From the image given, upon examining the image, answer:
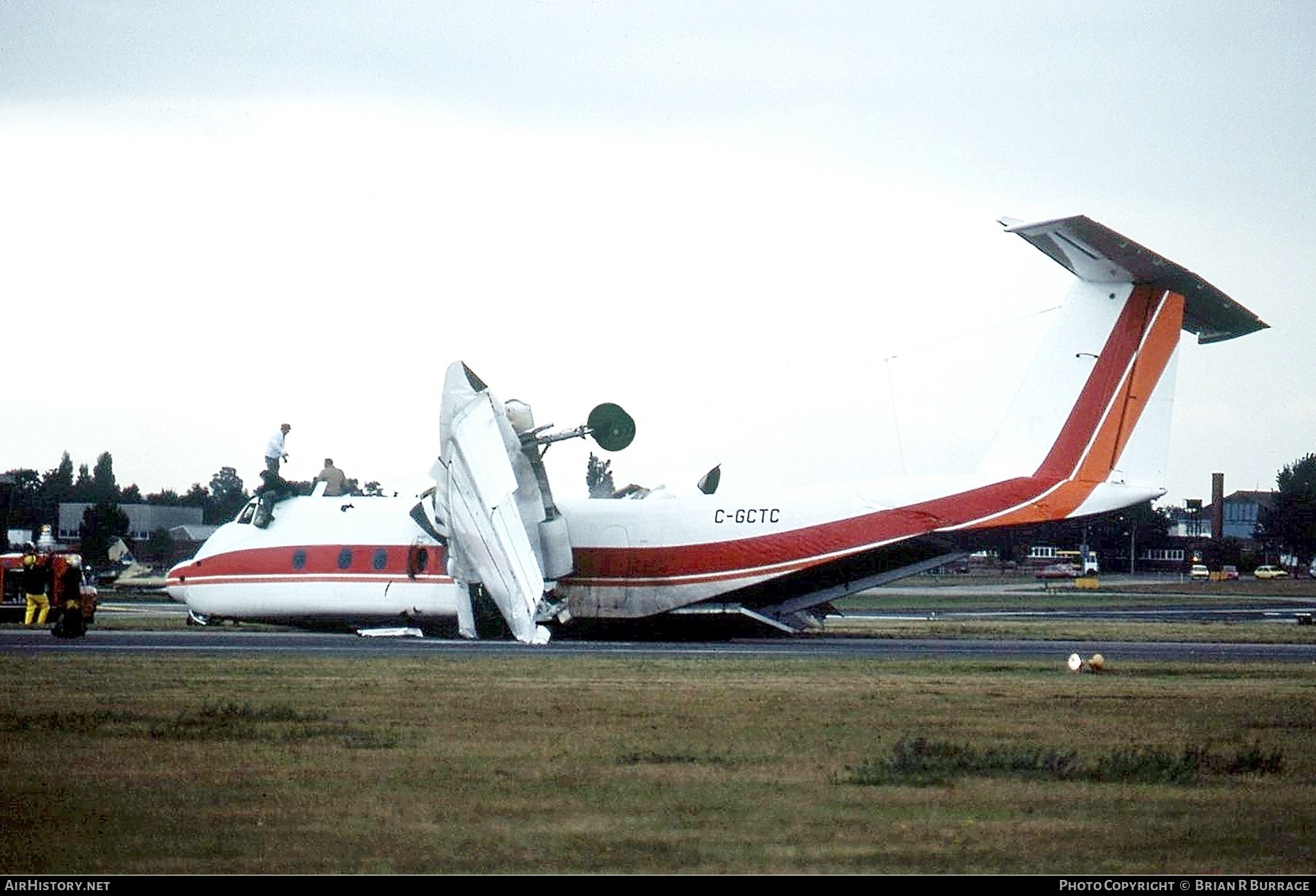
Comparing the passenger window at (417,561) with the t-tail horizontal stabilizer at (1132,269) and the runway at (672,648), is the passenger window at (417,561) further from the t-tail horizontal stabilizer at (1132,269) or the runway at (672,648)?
the t-tail horizontal stabilizer at (1132,269)

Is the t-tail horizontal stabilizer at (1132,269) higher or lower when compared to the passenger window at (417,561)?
higher

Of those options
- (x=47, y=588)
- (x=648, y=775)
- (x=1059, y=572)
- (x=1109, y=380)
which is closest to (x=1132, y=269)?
(x=1109, y=380)

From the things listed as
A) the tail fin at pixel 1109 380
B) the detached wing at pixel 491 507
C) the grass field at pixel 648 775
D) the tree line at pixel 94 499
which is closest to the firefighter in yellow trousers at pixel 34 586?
the detached wing at pixel 491 507

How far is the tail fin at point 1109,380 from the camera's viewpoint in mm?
Result: 32531

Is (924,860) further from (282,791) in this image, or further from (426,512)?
(426,512)

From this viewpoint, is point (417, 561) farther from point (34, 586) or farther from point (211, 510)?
point (211, 510)

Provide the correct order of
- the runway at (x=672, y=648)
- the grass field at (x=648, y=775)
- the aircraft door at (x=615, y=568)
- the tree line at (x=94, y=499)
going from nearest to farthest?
the grass field at (x=648, y=775) → the runway at (x=672, y=648) → the aircraft door at (x=615, y=568) → the tree line at (x=94, y=499)

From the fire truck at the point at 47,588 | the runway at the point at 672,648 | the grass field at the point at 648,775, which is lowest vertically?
the grass field at the point at 648,775

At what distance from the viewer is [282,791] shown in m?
13.3

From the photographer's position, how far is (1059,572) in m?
125

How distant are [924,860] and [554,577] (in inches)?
1017

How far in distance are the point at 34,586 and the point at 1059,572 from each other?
9656 cm

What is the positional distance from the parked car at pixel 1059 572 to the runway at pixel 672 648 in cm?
7852

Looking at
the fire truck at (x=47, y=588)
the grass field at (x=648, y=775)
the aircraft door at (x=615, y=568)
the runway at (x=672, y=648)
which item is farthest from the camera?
the fire truck at (x=47, y=588)
